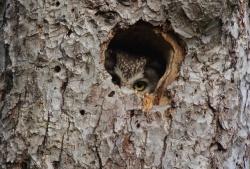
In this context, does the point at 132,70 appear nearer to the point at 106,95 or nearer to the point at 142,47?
the point at 142,47

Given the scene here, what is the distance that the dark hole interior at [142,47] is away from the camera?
10.1 feet

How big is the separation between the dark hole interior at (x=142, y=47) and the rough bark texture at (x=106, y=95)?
9 cm

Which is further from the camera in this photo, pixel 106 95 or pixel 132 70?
pixel 132 70

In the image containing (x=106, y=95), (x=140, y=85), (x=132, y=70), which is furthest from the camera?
(x=132, y=70)

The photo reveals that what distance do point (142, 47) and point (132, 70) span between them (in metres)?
0.17

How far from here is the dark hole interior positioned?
3.08m

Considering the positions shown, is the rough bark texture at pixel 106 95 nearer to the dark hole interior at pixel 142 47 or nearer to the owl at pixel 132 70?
the dark hole interior at pixel 142 47

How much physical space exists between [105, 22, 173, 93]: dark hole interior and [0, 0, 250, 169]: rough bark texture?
0.09 m

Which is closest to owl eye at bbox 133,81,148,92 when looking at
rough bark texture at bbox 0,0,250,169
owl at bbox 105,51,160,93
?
owl at bbox 105,51,160,93

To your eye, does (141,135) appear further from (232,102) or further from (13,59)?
(13,59)

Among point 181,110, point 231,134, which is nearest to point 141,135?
point 181,110

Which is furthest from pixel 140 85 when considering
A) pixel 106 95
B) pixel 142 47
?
pixel 106 95

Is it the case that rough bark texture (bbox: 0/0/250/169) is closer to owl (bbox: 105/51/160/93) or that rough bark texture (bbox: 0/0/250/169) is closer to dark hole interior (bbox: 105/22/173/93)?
dark hole interior (bbox: 105/22/173/93)

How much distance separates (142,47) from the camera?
11.1ft
